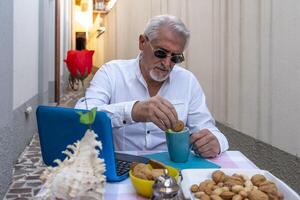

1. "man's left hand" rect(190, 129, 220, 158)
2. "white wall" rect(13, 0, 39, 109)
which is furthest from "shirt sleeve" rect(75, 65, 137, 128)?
"white wall" rect(13, 0, 39, 109)

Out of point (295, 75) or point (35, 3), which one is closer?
point (295, 75)

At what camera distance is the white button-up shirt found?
151 centimetres

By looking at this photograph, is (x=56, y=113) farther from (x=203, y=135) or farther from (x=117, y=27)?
(x=117, y=27)

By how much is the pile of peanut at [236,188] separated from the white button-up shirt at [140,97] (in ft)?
2.29

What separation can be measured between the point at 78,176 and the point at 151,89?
105 centimetres

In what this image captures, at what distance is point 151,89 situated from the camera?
5.29 ft

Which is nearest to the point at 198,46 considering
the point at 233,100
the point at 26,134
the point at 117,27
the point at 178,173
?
the point at 233,100

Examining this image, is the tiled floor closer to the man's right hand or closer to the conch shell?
the man's right hand

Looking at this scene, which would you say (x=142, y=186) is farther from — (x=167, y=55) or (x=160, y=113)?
(x=167, y=55)

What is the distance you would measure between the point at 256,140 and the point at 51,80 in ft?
9.73

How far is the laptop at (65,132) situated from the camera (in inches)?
30.5

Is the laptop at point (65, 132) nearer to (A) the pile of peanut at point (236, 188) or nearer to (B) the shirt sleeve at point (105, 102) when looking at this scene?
(A) the pile of peanut at point (236, 188)

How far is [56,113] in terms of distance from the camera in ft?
2.60

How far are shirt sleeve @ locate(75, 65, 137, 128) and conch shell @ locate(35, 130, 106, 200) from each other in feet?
1.90
